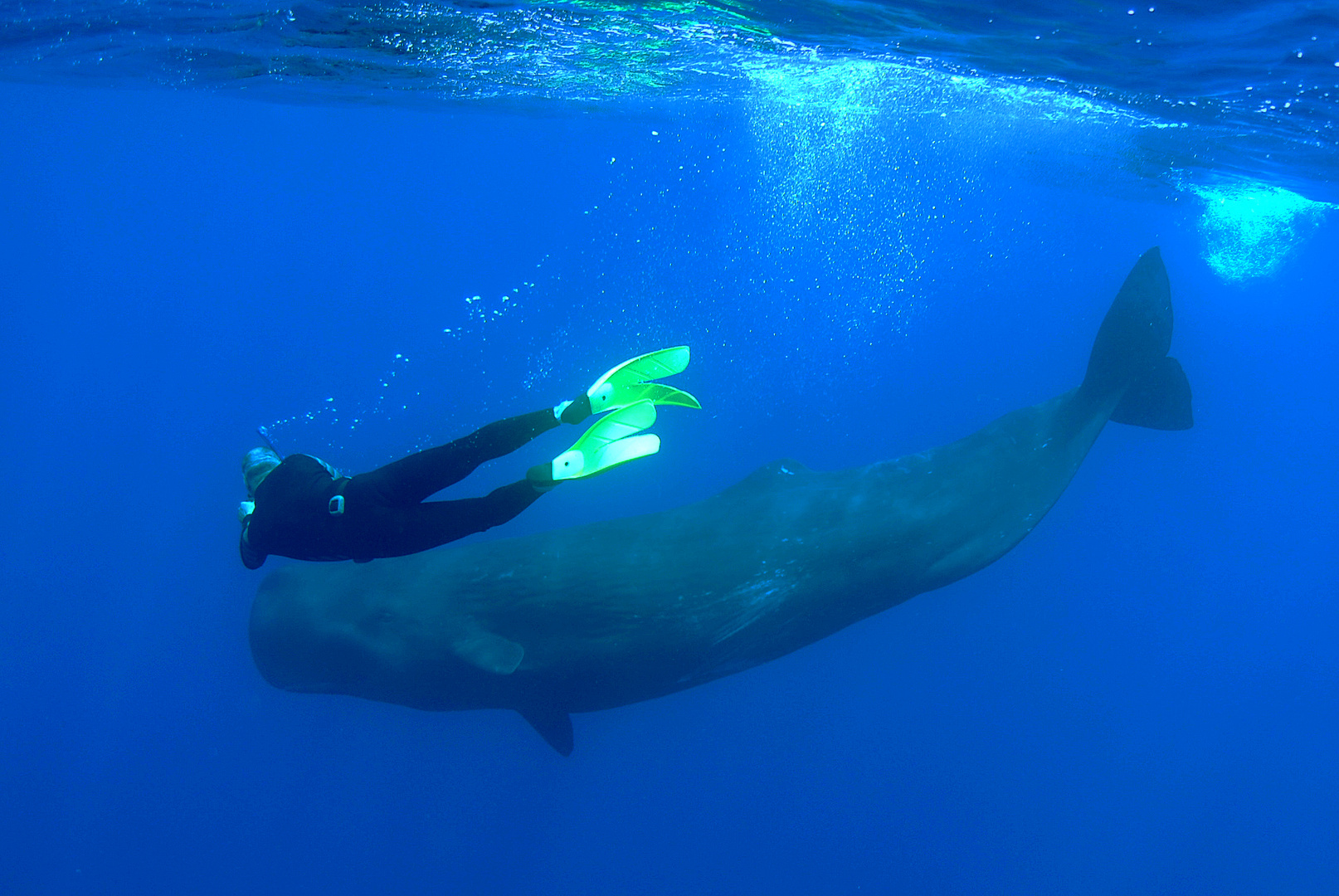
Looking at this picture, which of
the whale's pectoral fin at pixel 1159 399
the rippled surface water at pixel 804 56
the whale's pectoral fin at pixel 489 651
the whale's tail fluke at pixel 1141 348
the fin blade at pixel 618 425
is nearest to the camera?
the fin blade at pixel 618 425

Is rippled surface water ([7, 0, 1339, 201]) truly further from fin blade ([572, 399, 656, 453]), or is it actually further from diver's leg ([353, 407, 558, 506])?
diver's leg ([353, 407, 558, 506])

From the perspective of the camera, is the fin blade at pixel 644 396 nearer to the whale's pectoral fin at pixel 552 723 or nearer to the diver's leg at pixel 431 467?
→ the diver's leg at pixel 431 467

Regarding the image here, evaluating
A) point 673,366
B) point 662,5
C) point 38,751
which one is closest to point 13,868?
point 38,751

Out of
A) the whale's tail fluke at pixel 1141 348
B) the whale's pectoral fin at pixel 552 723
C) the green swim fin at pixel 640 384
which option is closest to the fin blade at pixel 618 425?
the green swim fin at pixel 640 384

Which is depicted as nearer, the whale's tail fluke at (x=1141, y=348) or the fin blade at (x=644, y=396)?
the fin blade at (x=644, y=396)

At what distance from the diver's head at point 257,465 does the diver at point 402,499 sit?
0.43 meters

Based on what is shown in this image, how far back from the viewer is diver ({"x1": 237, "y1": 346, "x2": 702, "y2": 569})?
572 cm

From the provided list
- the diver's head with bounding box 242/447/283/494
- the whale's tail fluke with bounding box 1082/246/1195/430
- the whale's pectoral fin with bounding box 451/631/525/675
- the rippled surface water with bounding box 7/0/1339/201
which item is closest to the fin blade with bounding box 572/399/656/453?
the whale's pectoral fin with bounding box 451/631/525/675

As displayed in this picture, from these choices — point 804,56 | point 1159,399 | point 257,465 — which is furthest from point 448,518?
point 804,56

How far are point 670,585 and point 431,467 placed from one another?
2707 millimetres

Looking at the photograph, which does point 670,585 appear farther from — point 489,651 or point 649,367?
point 649,367

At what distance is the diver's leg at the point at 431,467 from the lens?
18.9 ft

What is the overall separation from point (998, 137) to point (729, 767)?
21.1 meters

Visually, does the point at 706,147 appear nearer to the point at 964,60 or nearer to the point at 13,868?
the point at 964,60
